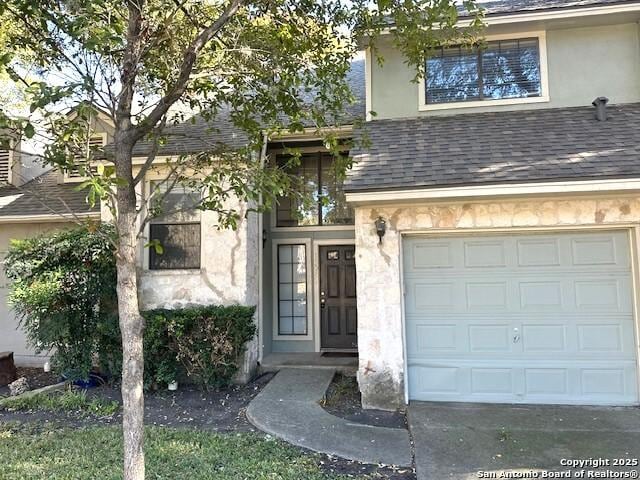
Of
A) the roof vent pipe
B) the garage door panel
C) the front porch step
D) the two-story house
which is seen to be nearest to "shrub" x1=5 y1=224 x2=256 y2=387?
the two-story house

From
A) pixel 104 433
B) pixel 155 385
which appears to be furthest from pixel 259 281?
pixel 104 433

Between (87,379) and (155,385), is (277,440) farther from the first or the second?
(87,379)

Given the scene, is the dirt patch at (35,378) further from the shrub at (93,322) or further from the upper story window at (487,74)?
the upper story window at (487,74)

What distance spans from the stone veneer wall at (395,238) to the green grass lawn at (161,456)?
76.1 inches

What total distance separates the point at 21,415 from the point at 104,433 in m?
1.94

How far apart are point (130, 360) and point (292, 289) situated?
6.27m

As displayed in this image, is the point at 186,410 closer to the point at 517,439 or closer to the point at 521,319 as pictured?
the point at 517,439

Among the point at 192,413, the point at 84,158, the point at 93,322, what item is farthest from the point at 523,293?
the point at 93,322

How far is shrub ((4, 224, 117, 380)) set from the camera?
7.05 m

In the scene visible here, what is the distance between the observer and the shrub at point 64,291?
7.05m

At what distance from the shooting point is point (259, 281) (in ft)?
27.5

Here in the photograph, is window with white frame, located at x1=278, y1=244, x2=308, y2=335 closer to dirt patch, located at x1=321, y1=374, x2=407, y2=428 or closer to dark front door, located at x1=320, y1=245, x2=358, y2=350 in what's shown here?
dark front door, located at x1=320, y1=245, x2=358, y2=350

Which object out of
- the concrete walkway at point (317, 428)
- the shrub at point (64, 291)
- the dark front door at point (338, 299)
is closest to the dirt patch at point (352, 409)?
the concrete walkway at point (317, 428)

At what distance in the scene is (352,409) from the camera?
615 cm
